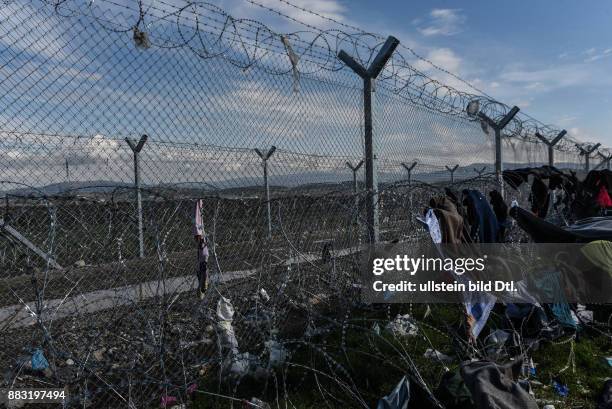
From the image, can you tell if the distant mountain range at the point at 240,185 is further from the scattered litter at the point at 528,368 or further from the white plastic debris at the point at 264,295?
the scattered litter at the point at 528,368

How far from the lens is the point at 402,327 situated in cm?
437

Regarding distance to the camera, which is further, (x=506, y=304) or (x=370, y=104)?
(x=370, y=104)

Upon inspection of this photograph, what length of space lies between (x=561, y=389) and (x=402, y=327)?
4.42 ft

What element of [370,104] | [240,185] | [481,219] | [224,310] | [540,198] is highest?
[370,104]

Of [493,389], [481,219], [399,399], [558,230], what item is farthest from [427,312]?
[493,389]

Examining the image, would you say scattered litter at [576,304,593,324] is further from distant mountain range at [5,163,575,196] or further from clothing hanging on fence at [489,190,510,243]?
distant mountain range at [5,163,575,196]

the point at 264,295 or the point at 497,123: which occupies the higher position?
the point at 497,123

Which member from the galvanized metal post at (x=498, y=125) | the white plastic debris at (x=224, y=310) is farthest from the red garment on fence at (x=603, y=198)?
the white plastic debris at (x=224, y=310)

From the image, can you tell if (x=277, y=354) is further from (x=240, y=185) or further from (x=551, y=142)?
(x=551, y=142)

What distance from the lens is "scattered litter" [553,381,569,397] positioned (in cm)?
333

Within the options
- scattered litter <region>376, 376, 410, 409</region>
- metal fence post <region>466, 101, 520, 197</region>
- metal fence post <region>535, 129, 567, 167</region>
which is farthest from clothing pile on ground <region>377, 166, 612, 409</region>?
metal fence post <region>535, 129, 567, 167</region>

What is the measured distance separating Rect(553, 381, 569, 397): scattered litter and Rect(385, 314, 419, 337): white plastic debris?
122 cm

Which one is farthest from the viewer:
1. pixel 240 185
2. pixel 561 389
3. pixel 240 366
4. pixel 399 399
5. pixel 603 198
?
pixel 603 198

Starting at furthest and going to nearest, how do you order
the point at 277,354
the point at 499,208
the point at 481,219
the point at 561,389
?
the point at 499,208
the point at 481,219
the point at 277,354
the point at 561,389
